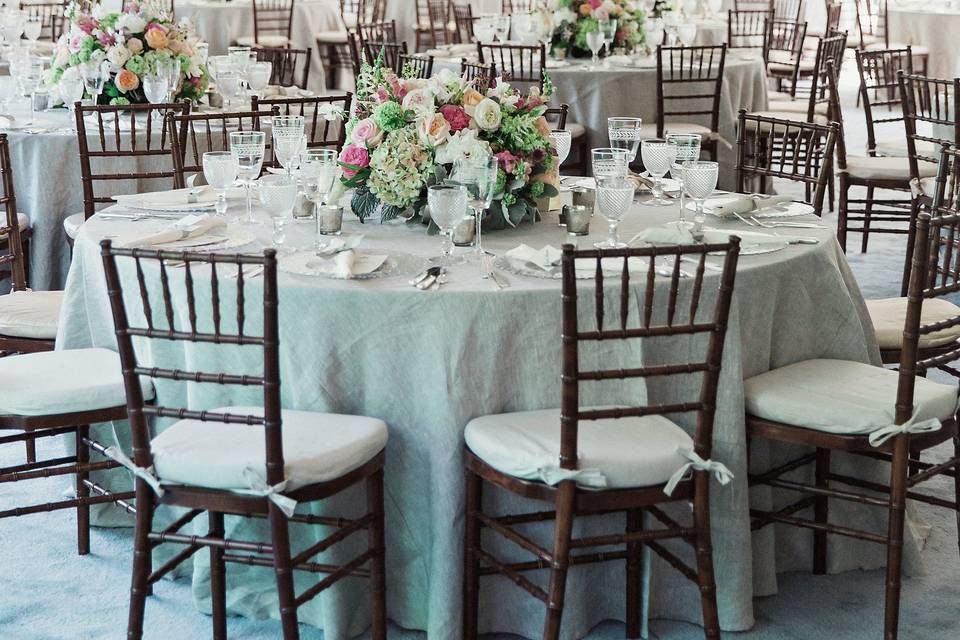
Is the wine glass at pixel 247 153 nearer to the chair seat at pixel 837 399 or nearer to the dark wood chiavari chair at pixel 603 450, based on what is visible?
the dark wood chiavari chair at pixel 603 450

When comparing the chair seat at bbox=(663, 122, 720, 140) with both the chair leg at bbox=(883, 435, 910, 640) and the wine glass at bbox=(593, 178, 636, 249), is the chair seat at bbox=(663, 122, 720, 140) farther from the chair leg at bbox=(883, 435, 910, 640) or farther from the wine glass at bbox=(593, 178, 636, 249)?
the chair leg at bbox=(883, 435, 910, 640)

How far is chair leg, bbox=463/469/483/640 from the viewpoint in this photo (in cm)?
251

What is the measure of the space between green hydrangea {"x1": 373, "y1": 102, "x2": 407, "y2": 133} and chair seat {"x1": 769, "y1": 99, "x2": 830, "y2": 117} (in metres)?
4.79

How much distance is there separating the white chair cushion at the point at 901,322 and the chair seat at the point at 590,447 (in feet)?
3.18

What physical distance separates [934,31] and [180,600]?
8.48 m

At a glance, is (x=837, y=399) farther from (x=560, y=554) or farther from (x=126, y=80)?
(x=126, y=80)

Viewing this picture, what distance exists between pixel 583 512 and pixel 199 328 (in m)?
0.96

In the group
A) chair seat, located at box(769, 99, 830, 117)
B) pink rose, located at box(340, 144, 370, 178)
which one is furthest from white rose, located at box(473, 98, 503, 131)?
chair seat, located at box(769, 99, 830, 117)

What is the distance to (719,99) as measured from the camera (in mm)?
6352

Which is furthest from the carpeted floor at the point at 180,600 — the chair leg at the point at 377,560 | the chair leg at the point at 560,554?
the chair leg at the point at 560,554

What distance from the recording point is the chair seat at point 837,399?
2.58 m

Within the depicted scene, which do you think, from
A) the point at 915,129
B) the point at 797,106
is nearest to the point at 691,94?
the point at 797,106

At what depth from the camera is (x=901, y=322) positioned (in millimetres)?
3252

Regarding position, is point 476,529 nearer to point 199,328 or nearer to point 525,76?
point 199,328
